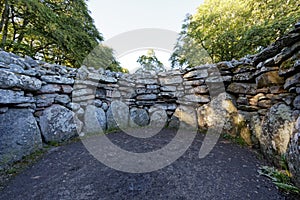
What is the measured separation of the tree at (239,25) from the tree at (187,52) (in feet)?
1.02

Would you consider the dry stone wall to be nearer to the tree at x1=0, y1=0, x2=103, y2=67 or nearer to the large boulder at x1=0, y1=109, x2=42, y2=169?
the large boulder at x1=0, y1=109, x2=42, y2=169

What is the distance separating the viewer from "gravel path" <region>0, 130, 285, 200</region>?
4.37 ft

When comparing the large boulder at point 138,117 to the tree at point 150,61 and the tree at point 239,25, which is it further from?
the tree at point 150,61

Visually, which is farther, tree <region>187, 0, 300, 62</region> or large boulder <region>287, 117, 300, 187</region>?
tree <region>187, 0, 300, 62</region>

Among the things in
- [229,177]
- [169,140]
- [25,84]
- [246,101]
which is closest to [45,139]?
[25,84]

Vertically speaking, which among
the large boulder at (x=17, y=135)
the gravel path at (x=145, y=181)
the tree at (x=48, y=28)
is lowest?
the gravel path at (x=145, y=181)

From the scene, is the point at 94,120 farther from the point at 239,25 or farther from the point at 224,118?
the point at 239,25

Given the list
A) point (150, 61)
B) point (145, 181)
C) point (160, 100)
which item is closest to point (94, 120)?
point (160, 100)

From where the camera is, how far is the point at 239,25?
658 cm

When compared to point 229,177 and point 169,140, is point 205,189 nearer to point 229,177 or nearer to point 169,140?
point 229,177

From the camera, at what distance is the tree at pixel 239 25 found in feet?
17.3

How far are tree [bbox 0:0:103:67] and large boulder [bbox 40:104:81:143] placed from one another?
3.91 meters

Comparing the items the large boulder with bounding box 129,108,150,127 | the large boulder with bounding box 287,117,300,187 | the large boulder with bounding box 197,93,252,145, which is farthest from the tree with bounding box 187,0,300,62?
the large boulder with bounding box 287,117,300,187

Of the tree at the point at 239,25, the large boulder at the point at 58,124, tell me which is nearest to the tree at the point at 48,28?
the large boulder at the point at 58,124
